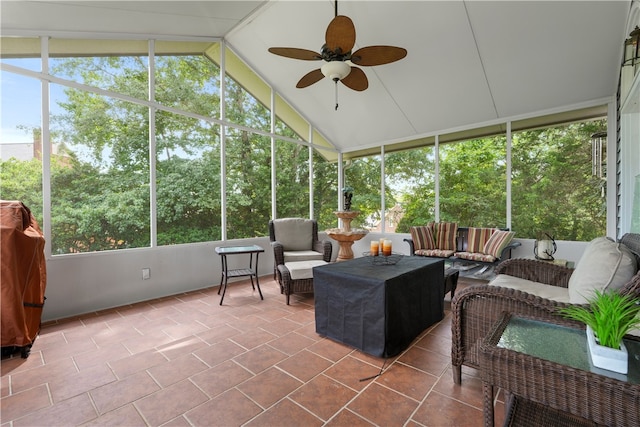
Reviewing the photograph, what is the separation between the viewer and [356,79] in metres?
3.21

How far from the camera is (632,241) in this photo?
1.95 m

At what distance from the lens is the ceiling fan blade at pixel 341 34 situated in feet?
7.97

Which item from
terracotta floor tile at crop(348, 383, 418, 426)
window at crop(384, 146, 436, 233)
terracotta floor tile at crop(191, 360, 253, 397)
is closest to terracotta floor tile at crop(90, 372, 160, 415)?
terracotta floor tile at crop(191, 360, 253, 397)

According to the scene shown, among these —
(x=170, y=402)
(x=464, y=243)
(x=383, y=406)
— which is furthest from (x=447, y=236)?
(x=170, y=402)

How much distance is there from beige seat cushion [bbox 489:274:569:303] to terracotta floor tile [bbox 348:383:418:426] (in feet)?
3.73

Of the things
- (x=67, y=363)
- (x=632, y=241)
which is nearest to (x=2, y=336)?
(x=67, y=363)

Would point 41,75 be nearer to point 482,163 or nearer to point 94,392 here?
point 94,392

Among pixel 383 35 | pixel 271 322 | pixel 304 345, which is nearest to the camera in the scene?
pixel 304 345

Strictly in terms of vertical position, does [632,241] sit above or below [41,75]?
below

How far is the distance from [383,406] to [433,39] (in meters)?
3.90

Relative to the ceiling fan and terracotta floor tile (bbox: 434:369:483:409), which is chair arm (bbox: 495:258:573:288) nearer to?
terracotta floor tile (bbox: 434:369:483:409)

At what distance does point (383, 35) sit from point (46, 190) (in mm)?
4227

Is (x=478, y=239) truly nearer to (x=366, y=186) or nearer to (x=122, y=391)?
(x=366, y=186)

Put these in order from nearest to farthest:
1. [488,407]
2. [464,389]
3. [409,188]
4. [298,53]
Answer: [488,407], [464,389], [298,53], [409,188]
